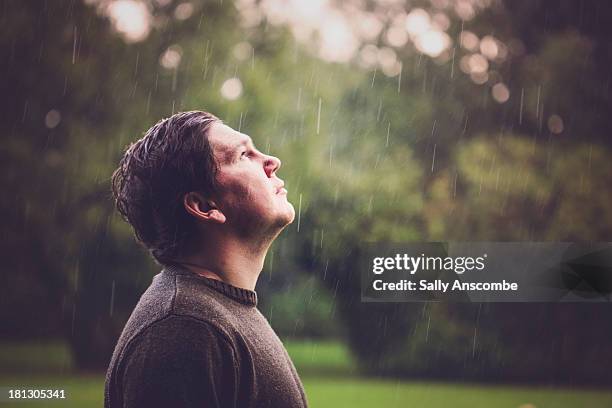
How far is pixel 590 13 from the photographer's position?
10.5 metres

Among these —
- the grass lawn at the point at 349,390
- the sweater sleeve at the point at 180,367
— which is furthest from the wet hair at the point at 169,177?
the grass lawn at the point at 349,390

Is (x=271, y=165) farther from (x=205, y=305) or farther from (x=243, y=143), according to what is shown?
(x=205, y=305)

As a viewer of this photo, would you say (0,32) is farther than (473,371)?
Yes

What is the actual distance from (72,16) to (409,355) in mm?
6822

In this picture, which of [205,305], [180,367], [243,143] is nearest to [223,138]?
[243,143]

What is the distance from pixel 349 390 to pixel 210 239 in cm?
742

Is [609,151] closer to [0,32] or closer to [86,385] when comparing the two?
[86,385]

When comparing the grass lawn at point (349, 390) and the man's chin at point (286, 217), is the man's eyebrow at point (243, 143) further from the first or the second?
the grass lawn at point (349, 390)

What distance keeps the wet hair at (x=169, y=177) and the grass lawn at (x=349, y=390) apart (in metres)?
6.70

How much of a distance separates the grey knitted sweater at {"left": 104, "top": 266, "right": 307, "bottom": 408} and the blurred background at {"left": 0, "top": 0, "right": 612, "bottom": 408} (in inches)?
276

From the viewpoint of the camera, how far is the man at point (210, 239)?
997 millimetres

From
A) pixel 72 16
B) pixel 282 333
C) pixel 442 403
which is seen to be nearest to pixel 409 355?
pixel 442 403

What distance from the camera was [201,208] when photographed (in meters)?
1.15

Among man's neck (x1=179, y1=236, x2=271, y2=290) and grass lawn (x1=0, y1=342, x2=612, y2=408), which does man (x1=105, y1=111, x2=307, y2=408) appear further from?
grass lawn (x1=0, y1=342, x2=612, y2=408)
